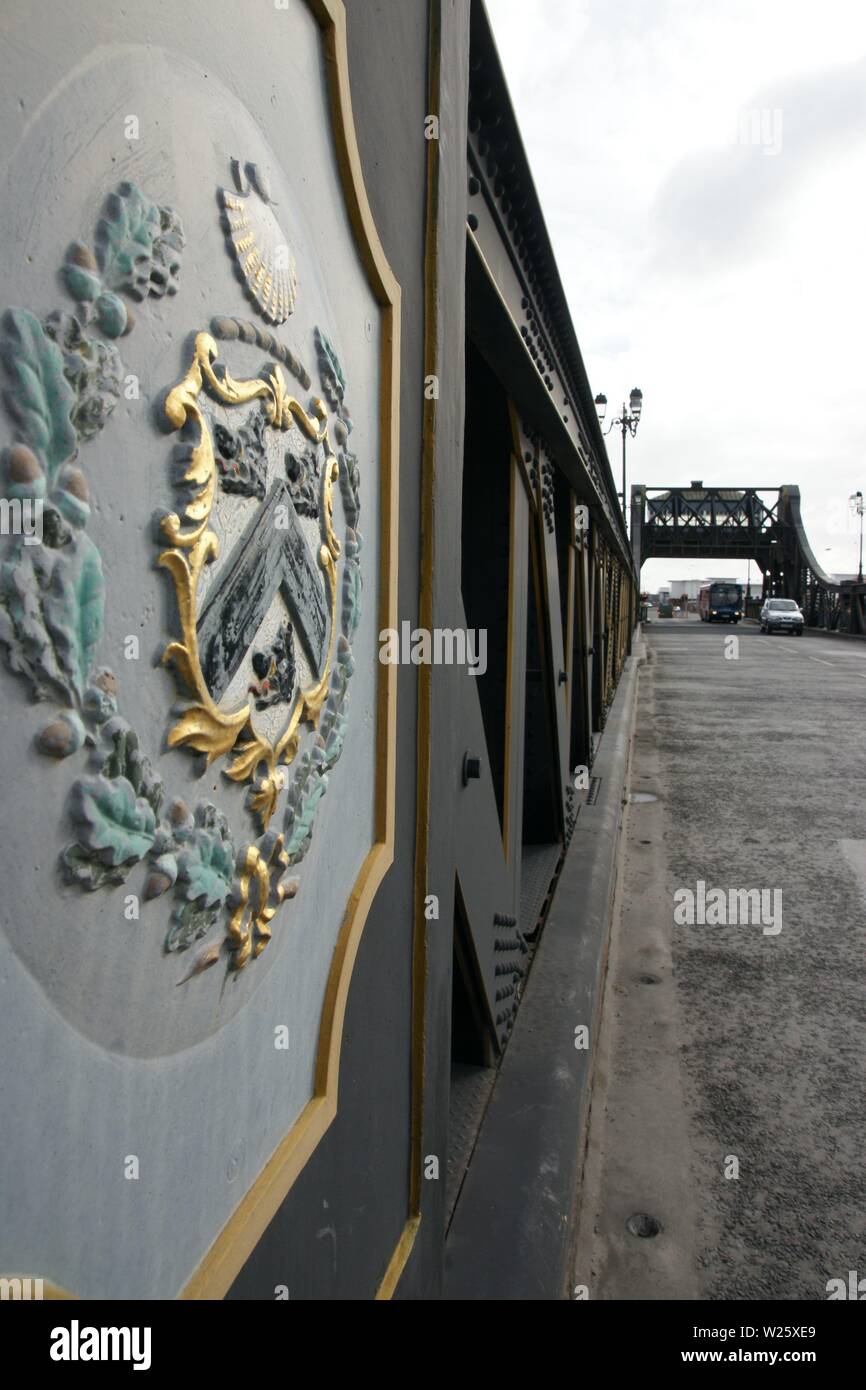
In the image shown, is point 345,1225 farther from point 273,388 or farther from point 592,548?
point 592,548

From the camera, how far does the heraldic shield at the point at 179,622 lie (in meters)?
0.56

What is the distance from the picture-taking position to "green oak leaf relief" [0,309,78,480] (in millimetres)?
521

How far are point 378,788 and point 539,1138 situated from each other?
1509mm

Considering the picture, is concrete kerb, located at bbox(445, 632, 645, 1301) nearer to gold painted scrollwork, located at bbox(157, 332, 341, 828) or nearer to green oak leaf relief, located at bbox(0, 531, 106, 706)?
gold painted scrollwork, located at bbox(157, 332, 341, 828)

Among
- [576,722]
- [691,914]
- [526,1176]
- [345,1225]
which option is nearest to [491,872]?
[526,1176]

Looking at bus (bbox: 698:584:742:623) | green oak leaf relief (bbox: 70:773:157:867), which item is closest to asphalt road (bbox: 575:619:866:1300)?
green oak leaf relief (bbox: 70:773:157:867)

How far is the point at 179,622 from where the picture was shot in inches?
27.4

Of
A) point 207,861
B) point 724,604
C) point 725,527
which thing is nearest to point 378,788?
point 207,861

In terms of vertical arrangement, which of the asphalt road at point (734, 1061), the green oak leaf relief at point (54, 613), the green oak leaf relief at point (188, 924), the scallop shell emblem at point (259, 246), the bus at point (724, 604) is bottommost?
the asphalt road at point (734, 1061)

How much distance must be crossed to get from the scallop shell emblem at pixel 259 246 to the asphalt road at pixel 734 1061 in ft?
7.87

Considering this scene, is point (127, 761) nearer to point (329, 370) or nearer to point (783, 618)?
point (329, 370)

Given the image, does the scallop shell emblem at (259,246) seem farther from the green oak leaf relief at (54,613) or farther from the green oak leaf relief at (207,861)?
the green oak leaf relief at (207,861)

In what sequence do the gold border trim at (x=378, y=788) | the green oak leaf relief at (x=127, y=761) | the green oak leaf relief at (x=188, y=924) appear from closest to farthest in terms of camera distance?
the green oak leaf relief at (x=127, y=761)
the green oak leaf relief at (x=188, y=924)
the gold border trim at (x=378, y=788)

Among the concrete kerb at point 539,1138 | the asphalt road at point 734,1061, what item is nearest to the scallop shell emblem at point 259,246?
the concrete kerb at point 539,1138
